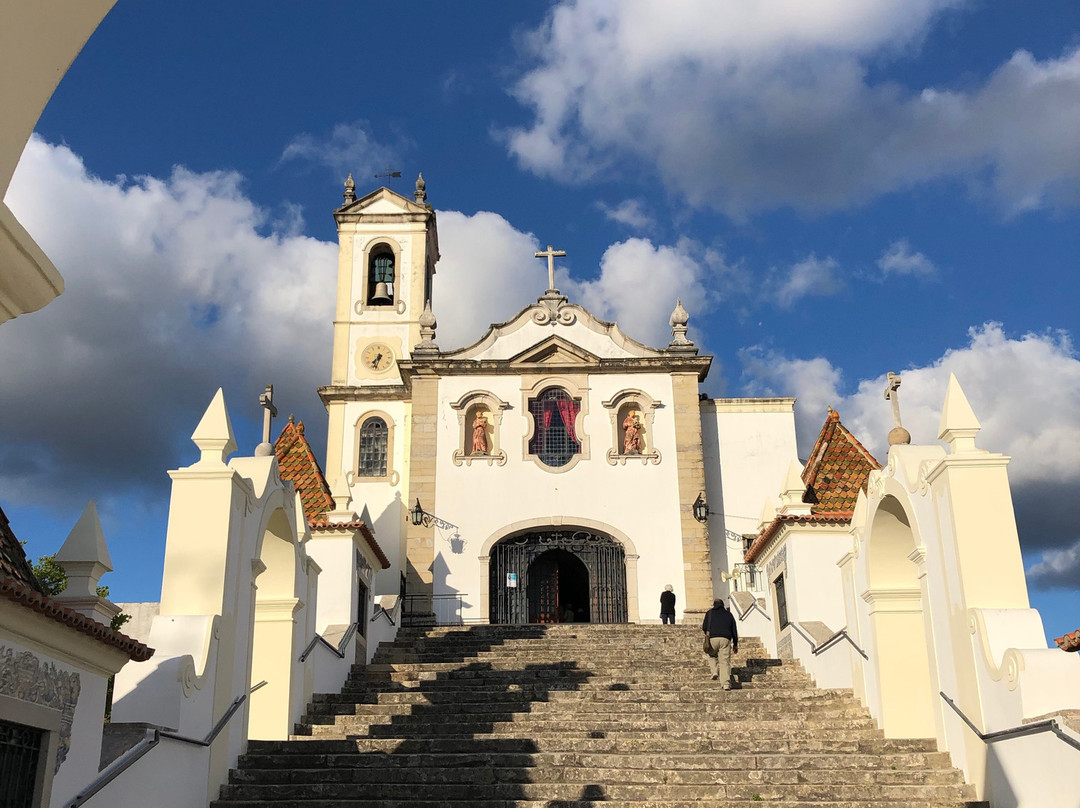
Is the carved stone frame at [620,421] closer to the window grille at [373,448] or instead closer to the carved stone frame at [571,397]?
the carved stone frame at [571,397]

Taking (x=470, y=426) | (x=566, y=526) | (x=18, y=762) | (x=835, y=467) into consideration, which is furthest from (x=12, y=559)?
(x=470, y=426)

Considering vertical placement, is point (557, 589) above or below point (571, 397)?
below

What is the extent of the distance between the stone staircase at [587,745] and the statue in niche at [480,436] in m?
8.00

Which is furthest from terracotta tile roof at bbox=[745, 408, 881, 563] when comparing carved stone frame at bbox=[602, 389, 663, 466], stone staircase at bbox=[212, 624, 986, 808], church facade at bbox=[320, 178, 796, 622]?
carved stone frame at bbox=[602, 389, 663, 466]

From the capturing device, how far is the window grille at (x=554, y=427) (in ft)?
80.2

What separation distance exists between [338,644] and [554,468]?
8926 millimetres

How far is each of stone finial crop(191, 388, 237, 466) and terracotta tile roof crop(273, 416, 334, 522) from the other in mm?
8281

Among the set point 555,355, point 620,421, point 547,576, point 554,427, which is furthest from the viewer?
point 555,355

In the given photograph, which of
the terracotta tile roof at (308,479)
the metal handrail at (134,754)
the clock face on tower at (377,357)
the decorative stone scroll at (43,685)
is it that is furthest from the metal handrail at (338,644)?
the clock face on tower at (377,357)

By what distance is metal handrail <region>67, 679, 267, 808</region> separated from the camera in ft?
27.0

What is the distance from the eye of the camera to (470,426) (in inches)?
982

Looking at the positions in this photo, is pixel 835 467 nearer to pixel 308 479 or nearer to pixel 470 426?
pixel 470 426

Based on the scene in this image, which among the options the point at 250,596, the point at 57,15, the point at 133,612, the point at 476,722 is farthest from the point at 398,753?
the point at 133,612

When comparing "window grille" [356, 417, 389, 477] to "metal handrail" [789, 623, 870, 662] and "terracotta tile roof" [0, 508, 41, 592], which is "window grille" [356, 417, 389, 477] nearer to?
"metal handrail" [789, 623, 870, 662]
